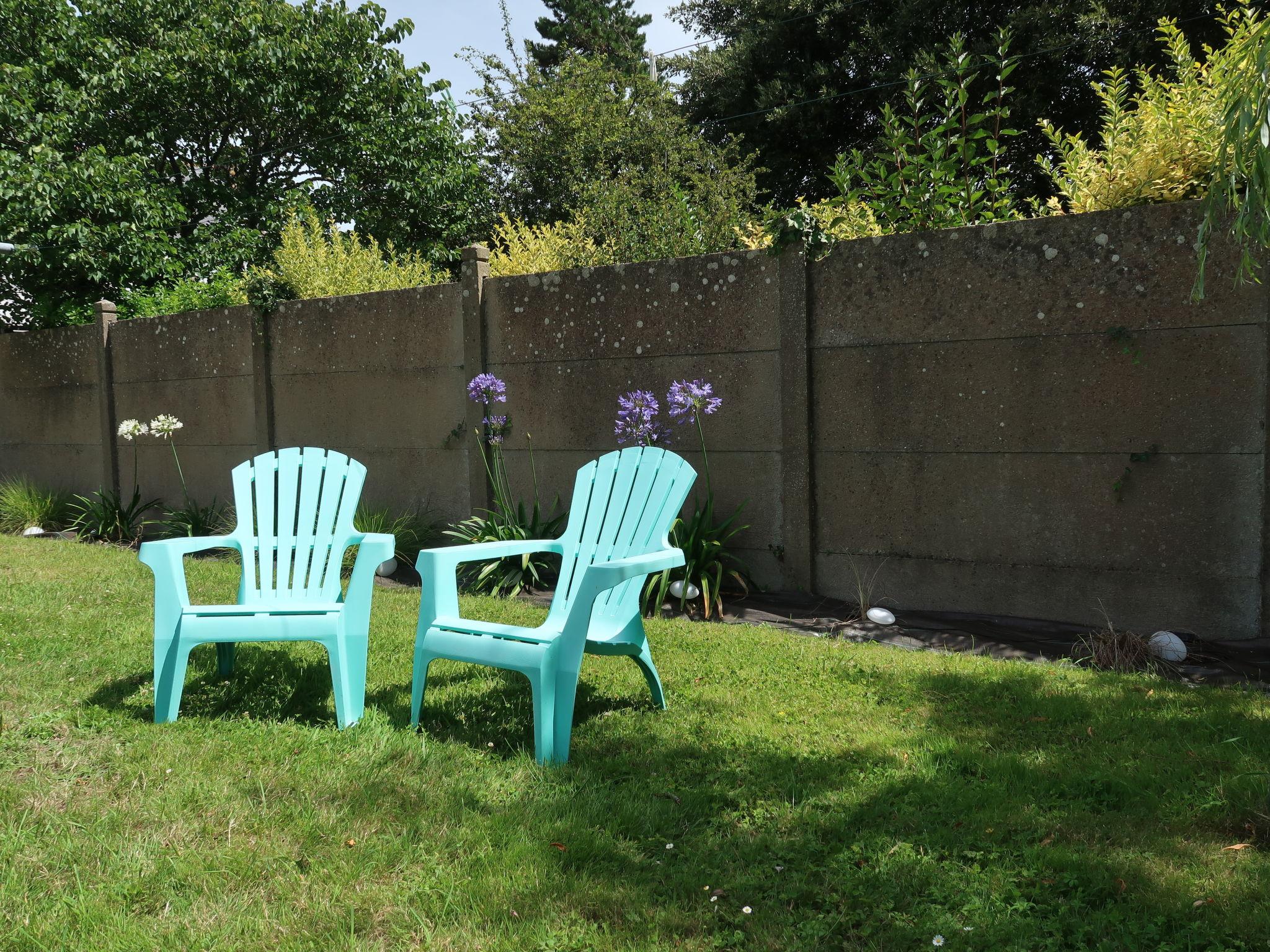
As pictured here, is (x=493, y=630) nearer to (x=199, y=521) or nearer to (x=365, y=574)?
(x=365, y=574)

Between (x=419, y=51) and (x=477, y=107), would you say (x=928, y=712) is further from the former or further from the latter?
(x=477, y=107)

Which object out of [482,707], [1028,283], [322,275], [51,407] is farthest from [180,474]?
[1028,283]

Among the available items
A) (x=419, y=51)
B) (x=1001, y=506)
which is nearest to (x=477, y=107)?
(x=419, y=51)

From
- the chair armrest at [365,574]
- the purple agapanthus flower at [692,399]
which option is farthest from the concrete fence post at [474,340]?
the chair armrest at [365,574]

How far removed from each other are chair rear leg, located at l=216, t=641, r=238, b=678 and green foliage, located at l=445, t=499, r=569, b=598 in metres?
1.83

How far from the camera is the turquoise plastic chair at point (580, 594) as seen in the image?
2883mm

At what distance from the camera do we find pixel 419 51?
1410cm

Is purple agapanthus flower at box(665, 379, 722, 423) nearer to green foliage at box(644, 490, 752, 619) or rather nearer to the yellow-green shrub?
green foliage at box(644, 490, 752, 619)

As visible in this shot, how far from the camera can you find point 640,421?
539 centimetres

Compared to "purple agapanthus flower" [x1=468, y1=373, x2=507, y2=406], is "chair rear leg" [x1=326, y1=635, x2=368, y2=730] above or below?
below

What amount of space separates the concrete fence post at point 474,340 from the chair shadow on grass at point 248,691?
230 centimetres

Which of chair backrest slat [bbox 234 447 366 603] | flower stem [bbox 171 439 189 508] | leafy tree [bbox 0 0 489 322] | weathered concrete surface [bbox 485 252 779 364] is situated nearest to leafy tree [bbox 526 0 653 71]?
leafy tree [bbox 0 0 489 322]

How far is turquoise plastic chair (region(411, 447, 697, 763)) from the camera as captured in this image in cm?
288

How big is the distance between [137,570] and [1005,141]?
39.9 ft
